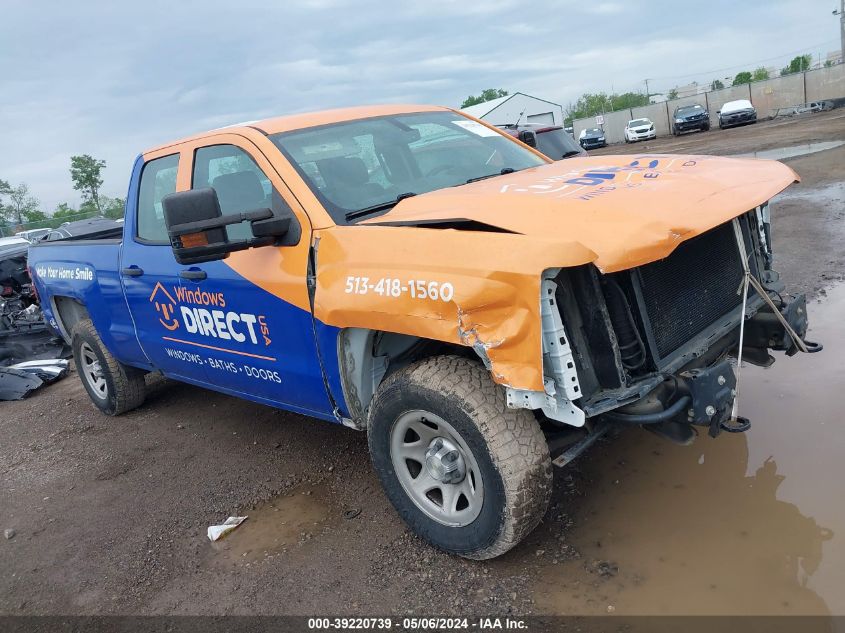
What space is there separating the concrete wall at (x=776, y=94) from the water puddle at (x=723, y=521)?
4049cm

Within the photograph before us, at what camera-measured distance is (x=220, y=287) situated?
3721mm

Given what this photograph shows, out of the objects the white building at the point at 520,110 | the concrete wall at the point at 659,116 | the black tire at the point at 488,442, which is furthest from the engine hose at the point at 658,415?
the white building at the point at 520,110

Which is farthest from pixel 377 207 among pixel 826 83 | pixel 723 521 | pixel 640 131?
pixel 826 83

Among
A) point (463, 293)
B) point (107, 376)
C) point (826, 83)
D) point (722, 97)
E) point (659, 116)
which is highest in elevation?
point (463, 293)

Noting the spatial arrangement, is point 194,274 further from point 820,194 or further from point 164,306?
point 820,194

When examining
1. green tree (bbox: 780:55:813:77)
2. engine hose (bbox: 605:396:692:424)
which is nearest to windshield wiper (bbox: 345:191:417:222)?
engine hose (bbox: 605:396:692:424)

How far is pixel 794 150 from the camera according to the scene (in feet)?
56.3

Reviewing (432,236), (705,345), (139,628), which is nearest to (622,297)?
(705,345)

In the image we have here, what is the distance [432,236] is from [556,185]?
75 cm

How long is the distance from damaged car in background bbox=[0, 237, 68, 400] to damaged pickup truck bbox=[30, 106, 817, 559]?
4.11m

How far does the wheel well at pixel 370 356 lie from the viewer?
10.4ft

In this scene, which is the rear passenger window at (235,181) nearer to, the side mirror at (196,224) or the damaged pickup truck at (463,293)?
the damaged pickup truck at (463,293)

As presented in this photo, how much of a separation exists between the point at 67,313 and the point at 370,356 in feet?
13.2

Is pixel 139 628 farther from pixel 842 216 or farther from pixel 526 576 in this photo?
A: pixel 842 216
